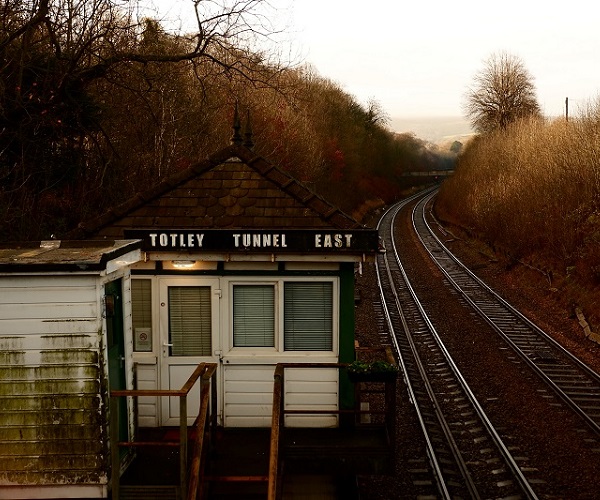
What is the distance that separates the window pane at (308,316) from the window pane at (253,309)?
0.68 feet

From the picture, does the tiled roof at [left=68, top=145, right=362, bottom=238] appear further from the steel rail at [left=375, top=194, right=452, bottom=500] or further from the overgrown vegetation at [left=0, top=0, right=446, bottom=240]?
the overgrown vegetation at [left=0, top=0, right=446, bottom=240]

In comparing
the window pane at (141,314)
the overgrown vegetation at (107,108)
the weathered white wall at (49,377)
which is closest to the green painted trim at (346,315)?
the window pane at (141,314)

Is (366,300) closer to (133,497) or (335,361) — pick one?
(335,361)

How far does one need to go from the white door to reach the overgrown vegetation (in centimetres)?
748

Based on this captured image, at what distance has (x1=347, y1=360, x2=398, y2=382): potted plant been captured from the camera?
7.53m

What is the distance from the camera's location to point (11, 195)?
1609cm

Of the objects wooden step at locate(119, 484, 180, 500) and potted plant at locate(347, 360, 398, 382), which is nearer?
wooden step at locate(119, 484, 180, 500)

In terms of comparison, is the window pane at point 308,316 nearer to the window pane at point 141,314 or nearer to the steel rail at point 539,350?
the window pane at point 141,314

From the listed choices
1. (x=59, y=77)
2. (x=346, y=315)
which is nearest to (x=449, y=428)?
(x=346, y=315)

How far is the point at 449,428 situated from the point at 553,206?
1681 cm

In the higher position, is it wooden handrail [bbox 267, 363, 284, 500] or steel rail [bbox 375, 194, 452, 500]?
wooden handrail [bbox 267, 363, 284, 500]

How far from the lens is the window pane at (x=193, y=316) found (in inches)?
324

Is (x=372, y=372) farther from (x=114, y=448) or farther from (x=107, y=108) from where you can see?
(x=107, y=108)

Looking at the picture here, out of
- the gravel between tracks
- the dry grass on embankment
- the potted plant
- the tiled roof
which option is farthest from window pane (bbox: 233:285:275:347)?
the dry grass on embankment
